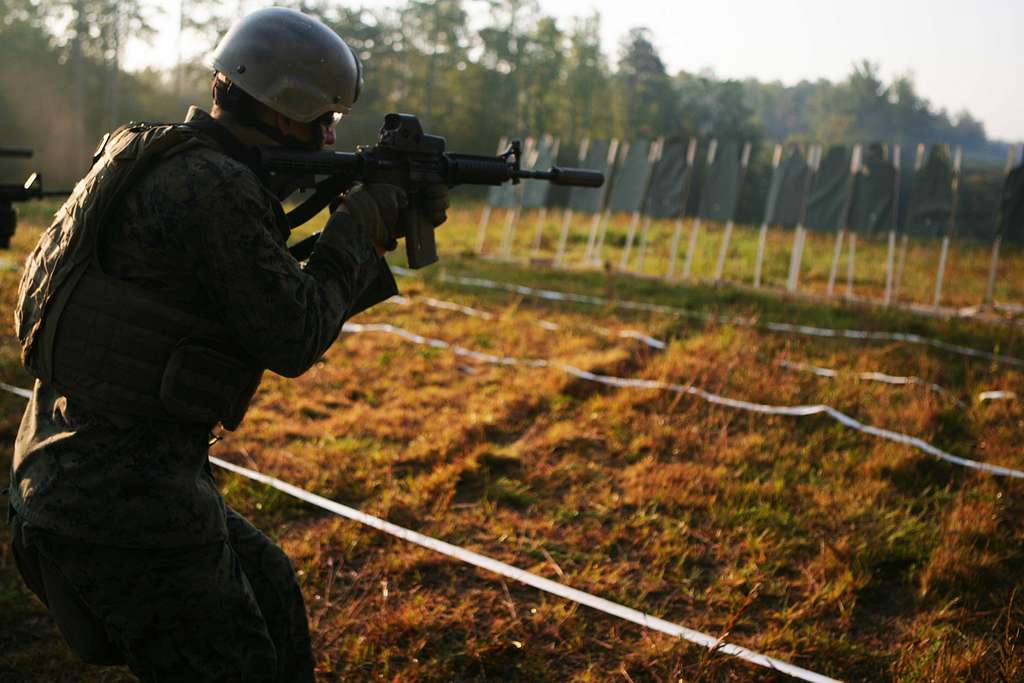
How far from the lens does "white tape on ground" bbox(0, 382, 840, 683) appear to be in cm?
327

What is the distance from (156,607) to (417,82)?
146ft

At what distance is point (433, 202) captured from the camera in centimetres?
274

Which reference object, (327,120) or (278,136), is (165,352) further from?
(327,120)

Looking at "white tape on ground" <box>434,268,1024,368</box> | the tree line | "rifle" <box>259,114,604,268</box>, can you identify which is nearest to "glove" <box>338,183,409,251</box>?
"rifle" <box>259,114,604,268</box>

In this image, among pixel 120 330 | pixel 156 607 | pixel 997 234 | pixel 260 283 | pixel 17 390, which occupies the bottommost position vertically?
pixel 17 390

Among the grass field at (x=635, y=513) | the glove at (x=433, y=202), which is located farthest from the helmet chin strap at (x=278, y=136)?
the grass field at (x=635, y=513)

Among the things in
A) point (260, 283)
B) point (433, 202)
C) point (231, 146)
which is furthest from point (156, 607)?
point (433, 202)

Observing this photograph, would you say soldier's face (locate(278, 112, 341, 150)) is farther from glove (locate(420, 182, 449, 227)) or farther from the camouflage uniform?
glove (locate(420, 182, 449, 227))

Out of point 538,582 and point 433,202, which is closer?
point 433,202

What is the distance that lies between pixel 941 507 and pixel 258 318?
401cm

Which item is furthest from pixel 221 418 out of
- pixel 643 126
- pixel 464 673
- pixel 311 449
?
pixel 643 126

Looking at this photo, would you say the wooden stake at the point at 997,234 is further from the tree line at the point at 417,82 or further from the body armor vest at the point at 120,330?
the tree line at the point at 417,82

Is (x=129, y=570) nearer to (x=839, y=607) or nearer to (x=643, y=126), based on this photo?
(x=839, y=607)

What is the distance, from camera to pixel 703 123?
167ft
